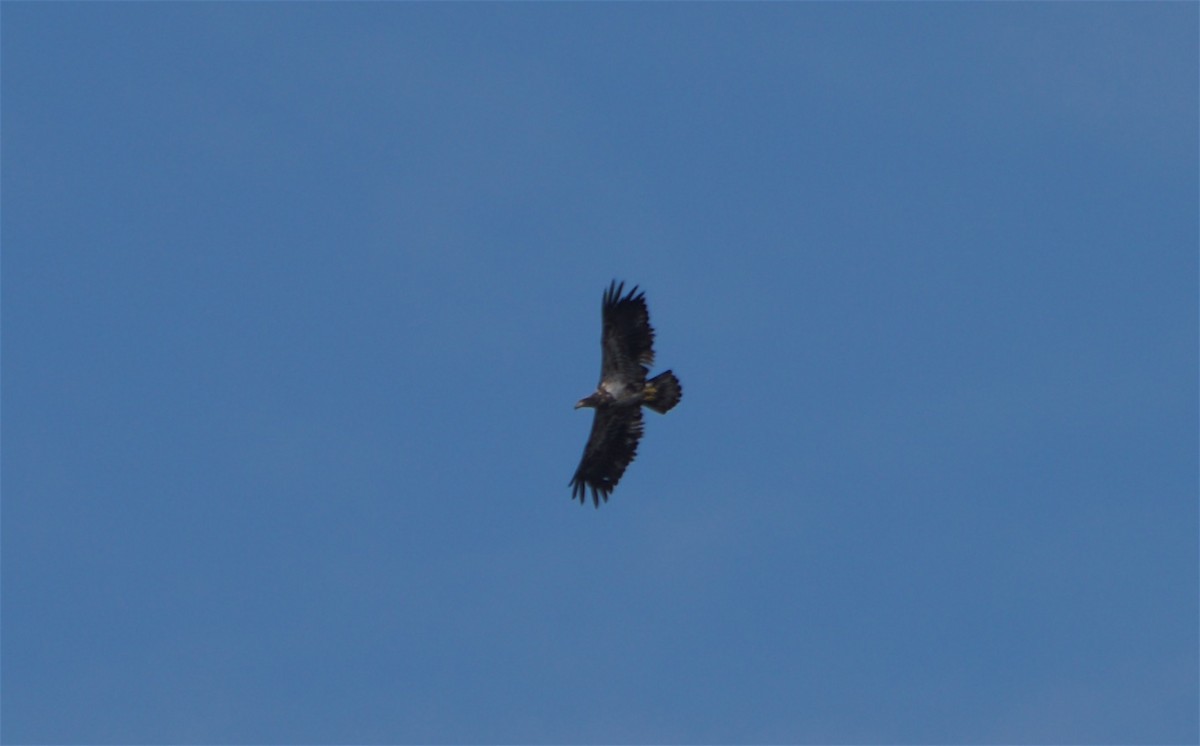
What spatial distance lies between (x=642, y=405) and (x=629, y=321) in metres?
2.06

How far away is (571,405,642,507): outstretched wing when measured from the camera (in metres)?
58.3

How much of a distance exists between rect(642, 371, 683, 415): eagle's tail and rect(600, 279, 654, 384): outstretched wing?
0.33 m

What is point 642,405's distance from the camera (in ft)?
188

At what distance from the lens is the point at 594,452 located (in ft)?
193

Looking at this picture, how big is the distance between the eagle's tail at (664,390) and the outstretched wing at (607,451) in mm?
1266

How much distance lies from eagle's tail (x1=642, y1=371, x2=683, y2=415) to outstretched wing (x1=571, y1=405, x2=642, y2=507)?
1266mm

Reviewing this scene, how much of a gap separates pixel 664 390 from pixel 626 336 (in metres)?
1.55

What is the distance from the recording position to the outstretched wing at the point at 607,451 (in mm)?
58281

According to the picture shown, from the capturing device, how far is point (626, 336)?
56.9 metres

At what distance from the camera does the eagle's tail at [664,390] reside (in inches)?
2235

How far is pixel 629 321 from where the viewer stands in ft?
187

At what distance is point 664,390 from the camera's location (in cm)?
5678

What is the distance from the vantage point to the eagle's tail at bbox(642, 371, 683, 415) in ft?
186

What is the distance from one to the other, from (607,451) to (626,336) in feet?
11.2
